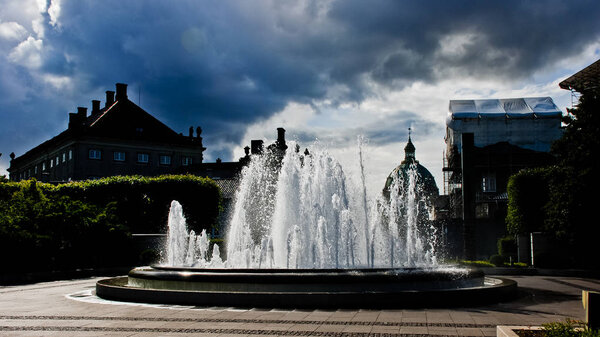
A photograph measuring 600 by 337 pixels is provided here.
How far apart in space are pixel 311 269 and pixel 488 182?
46403 mm

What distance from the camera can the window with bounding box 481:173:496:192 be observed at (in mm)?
55562

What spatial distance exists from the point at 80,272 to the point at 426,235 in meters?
39.9

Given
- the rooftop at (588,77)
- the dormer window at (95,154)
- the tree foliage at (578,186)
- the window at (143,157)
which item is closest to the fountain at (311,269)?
the tree foliage at (578,186)

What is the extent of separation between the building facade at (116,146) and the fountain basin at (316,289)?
5067 cm

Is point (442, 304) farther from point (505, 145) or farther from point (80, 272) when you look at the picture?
point (505, 145)

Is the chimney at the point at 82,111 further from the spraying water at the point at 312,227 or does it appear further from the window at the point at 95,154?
the spraying water at the point at 312,227

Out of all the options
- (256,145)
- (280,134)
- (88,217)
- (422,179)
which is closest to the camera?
(88,217)

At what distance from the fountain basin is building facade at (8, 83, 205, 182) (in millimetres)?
50666

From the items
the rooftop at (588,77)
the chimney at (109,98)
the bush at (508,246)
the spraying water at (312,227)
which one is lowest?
the bush at (508,246)

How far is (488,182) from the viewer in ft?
183

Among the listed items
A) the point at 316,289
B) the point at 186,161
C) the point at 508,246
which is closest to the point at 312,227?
the point at 316,289

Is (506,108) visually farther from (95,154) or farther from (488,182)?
(95,154)

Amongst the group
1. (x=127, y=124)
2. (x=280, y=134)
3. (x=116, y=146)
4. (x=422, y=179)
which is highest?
(x=127, y=124)

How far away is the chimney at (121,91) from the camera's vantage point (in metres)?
68.0
